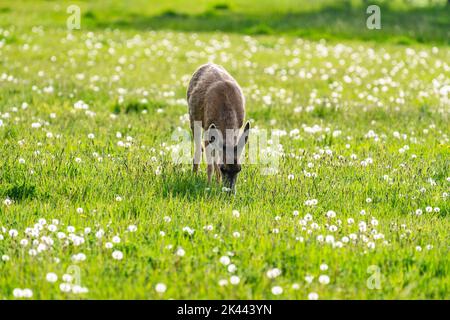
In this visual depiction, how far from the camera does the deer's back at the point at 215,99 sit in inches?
374

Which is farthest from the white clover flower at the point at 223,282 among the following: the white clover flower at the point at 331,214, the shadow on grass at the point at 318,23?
the shadow on grass at the point at 318,23

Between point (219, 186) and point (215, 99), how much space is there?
4.55 ft

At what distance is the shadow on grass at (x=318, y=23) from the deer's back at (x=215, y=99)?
17959 millimetres

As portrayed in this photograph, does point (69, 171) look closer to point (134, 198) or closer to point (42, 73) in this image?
point (134, 198)

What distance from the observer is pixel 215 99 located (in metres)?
9.77

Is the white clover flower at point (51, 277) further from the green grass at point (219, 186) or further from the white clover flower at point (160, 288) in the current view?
the white clover flower at point (160, 288)

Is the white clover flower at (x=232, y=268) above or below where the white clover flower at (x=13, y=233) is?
below

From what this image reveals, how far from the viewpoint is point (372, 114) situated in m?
14.4

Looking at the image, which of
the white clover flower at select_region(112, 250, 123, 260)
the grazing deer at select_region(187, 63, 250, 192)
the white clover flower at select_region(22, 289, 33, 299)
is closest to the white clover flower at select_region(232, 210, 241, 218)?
the grazing deer at select_region(187, 63, 250, 192)

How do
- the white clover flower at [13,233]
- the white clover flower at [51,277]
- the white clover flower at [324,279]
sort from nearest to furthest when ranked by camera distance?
the white clover flower at [51,277] < the white clover flower at [324,279] < the white clover flower at [13,233]

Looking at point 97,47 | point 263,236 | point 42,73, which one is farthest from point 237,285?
point 97,47

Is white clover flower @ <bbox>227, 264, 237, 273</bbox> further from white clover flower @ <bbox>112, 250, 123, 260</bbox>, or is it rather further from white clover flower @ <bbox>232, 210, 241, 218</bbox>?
white clover flower @ <bbox>232, 210, 241, 218</bbox>
